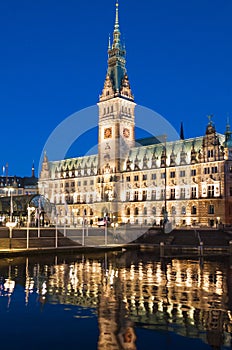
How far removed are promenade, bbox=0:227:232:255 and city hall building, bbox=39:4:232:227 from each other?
21.4 metres

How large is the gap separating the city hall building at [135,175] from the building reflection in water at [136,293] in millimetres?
59883

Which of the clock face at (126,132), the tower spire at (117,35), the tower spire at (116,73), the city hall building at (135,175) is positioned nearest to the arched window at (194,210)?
the city hall building at (135,175)

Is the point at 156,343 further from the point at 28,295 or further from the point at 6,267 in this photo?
the point at 6,267

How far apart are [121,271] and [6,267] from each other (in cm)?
1198

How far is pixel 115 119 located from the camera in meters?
140

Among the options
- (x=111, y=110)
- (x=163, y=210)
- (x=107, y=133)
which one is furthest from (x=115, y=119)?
(x=163, y=210)

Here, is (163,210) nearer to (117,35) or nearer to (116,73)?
(116,73)

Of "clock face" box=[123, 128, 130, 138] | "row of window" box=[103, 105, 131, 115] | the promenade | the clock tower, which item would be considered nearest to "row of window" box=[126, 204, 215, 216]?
the clock tower

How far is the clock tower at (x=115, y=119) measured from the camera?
139875 millimetres

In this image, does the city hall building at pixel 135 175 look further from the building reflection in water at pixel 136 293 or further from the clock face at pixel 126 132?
the building reflection in water at pixel 136 293

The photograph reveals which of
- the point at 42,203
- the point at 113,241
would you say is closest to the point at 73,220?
the point at 42,203

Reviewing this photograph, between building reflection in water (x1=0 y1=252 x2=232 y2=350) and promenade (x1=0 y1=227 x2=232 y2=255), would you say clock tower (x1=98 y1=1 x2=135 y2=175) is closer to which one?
promenade (x1=0 y1=227 x2=232 y2=255)

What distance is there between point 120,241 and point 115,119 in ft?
226

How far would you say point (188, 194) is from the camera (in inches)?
4560
